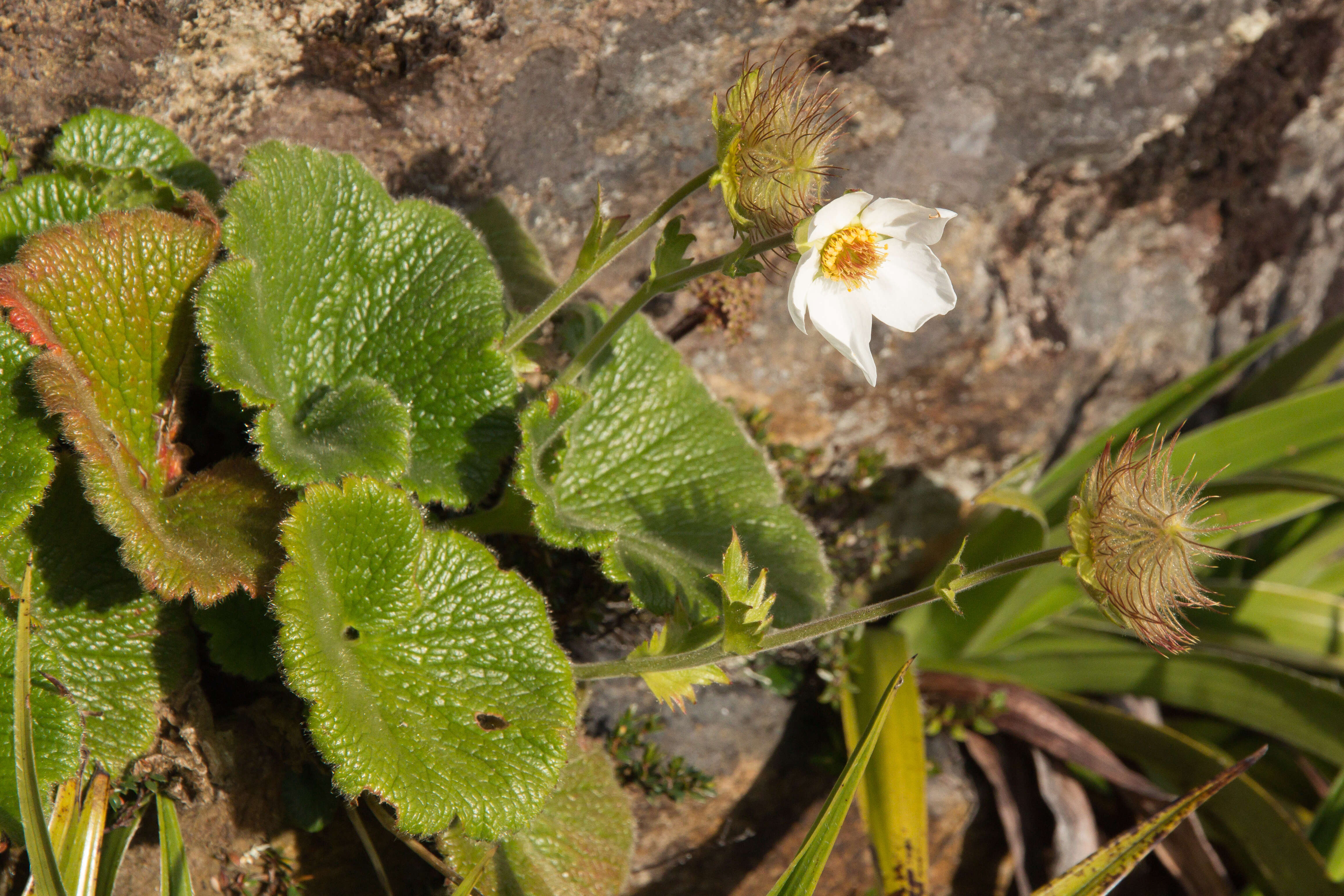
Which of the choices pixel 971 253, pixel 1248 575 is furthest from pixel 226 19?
pixel 1248 575

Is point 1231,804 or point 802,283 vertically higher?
point 802,283

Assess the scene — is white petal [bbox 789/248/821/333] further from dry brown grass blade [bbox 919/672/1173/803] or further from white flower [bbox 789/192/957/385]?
dry brown grass blade [bbox 919/672/1173/803]

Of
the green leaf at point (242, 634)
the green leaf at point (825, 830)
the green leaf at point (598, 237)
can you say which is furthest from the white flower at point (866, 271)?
the green leaf at point (242, 634)

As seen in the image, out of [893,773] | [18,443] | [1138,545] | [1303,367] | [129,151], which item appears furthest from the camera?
[1303,367]

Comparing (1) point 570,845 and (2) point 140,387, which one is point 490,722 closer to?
(1) point 570,845

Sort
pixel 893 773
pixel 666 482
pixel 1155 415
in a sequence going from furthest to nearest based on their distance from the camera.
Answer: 1. pixel 1155 415
2. pixel 893 773
3. pixel 666 482

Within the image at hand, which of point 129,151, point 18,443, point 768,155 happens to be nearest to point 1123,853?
point 768,155

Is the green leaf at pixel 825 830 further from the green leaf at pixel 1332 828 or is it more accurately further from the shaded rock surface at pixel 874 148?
the green leaf at pixel 1332 828
